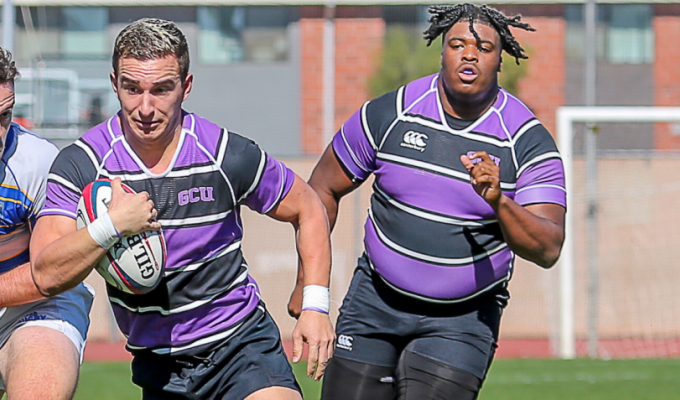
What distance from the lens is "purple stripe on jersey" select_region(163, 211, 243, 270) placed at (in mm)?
3391

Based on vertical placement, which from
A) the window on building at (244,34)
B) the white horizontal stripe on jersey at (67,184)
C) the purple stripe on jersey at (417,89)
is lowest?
the white horizontal stripe on jersey at (67,184)

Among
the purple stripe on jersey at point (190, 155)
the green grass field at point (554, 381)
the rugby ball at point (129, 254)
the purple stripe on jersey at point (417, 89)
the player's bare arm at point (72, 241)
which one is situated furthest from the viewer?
the green grass field at point (554, 381)

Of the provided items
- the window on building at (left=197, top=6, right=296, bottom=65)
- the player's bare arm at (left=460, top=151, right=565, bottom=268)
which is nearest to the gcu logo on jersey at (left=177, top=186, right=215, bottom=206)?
the player's bare arm at (left=460, top=151, right=565, bottom=268)

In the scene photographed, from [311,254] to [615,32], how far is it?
866 cm

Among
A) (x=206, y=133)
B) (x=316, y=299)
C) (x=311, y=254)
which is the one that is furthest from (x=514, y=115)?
(x=206, y=133)

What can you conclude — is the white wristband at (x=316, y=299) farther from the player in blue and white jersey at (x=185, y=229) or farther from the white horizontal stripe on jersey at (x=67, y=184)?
the white horizontal stripe on jersey at (x=67, y=184)

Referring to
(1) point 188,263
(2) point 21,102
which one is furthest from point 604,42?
(1) point 188,263

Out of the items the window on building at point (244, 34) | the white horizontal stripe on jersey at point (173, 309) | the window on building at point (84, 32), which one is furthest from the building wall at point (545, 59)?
the white horizontal stripe on jersey at point (173, 309)

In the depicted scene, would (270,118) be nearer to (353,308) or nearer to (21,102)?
(21,102)

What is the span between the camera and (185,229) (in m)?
3.40

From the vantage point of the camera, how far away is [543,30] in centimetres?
1123

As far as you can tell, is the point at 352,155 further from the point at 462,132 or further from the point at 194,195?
the point at 194,195

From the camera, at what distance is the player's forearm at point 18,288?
3701 mm

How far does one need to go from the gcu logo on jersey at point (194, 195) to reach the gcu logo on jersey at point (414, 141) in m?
1.00
